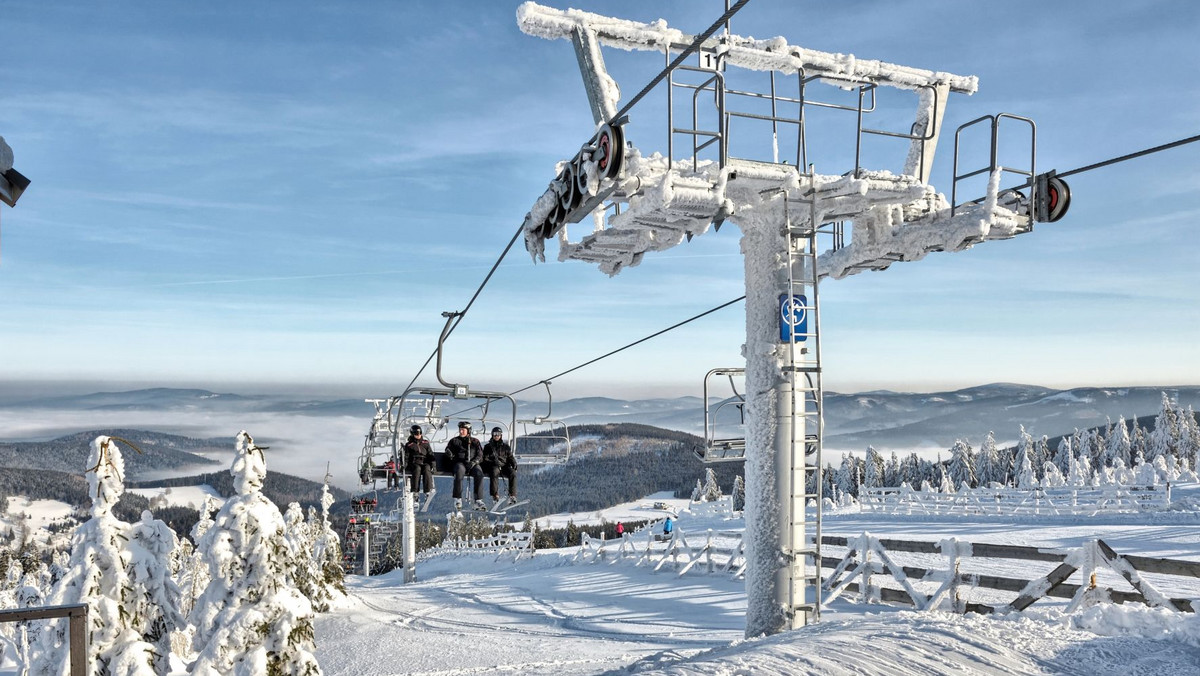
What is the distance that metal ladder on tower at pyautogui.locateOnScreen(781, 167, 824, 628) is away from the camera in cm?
1113

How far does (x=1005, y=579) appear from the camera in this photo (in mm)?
12961

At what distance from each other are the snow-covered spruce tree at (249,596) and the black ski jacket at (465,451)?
6.81 metres

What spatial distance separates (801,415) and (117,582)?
9350mm

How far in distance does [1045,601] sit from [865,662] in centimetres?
844

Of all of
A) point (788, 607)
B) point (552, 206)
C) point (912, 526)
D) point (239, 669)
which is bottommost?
point (912, 526)

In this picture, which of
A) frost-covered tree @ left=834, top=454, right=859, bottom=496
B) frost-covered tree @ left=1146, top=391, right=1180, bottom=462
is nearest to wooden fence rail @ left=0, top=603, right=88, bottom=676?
frost-covered tree @ left=1146, top=391, right=1180, bottom=462

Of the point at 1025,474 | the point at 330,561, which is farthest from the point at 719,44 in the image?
the point at 1025,474

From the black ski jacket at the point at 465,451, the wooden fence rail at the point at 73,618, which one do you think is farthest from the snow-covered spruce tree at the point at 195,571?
the wooden fence rail at the point at 73,618

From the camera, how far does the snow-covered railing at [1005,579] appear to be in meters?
10.9

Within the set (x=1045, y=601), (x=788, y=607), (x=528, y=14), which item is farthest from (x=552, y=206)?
(x=1045, y=601)

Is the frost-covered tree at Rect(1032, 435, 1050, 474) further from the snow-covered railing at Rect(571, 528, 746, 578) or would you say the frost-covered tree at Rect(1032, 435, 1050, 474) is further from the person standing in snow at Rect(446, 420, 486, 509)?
the person standing in snow at Rect(446, 420, 486, 509)

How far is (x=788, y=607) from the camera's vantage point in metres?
11.1

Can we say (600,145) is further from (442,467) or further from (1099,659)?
(442,467)

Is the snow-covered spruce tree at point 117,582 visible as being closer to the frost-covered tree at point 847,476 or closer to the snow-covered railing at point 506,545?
the snow-covered railing at point 506,545
